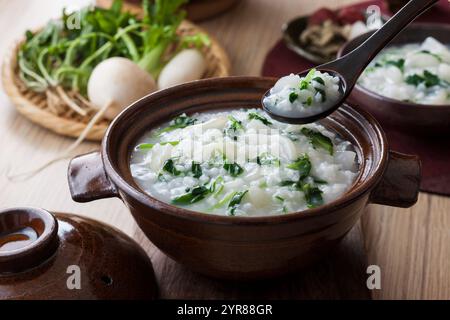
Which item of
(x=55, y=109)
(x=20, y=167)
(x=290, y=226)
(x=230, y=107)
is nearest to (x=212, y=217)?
(x=290, y=226)

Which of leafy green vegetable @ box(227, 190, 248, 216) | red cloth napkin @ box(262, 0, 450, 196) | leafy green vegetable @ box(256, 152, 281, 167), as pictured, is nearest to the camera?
leafy green vegetable @ box(227, 190, 248, 216)

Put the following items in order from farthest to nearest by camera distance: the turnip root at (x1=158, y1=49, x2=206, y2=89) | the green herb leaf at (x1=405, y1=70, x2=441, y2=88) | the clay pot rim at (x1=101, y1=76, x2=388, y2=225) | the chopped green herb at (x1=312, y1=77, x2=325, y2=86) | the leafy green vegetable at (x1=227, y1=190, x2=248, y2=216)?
the turnip root at (x1=158, y1=49, x2=206, y2=89), the green herb leaf at (x1=405, y1=70, x2=441, y2=88), the chopped green herb at (x1=312, y1=77, x2=325, y2=86), the leafy green vegetable at (x1=227, y1=190, x2=248, y2=216), the clay pot rim at (x1=101, y1=76, x2=388, y2=225)

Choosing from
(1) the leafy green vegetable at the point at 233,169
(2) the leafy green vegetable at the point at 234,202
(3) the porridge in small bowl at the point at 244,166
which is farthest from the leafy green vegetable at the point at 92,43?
(2) the leafy green vegetable at the point at 234,202

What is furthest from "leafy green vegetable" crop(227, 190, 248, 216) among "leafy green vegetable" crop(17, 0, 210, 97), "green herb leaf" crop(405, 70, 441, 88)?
"leafy green vegetable" crop(17, 0, 210, 97)

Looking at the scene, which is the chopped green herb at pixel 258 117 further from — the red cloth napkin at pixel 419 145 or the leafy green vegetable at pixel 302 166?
the red cloth napkin at pixel 419 145

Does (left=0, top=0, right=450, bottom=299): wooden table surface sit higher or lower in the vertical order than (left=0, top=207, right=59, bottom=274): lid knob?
lower

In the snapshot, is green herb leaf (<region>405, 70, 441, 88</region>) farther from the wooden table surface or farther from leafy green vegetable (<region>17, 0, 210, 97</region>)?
leafy green vegetable (<region>17, 0, 210, 97</region>)
